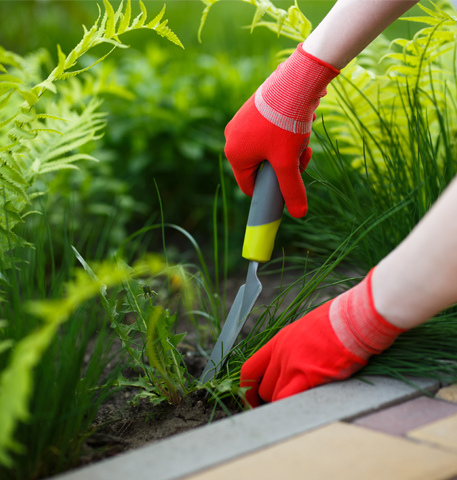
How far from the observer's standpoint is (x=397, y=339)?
1.27m

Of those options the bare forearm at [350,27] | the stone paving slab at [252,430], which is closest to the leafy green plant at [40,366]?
the stone paving slab at [252,430]

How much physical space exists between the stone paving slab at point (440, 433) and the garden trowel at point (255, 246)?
534mm

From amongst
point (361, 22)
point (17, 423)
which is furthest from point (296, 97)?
point (17, 423)

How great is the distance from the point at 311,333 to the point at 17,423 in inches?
24.2

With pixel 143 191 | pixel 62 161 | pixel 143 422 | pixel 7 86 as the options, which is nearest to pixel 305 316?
pixel 143 422

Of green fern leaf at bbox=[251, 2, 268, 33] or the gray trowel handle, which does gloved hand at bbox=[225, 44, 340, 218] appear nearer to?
the gray trowel handle

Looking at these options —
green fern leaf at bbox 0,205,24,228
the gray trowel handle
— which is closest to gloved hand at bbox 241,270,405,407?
the gray trowel handle

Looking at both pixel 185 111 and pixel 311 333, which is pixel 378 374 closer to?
pixel 311 333

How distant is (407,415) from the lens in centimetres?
Result: 105

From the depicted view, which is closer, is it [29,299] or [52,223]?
[29,299]

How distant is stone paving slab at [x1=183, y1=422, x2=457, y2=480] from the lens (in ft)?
2.77

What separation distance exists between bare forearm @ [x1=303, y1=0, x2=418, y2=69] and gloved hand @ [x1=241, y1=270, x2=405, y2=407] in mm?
585

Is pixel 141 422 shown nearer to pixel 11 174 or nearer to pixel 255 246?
pixel 255 246

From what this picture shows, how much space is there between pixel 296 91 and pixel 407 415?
2.68ft
